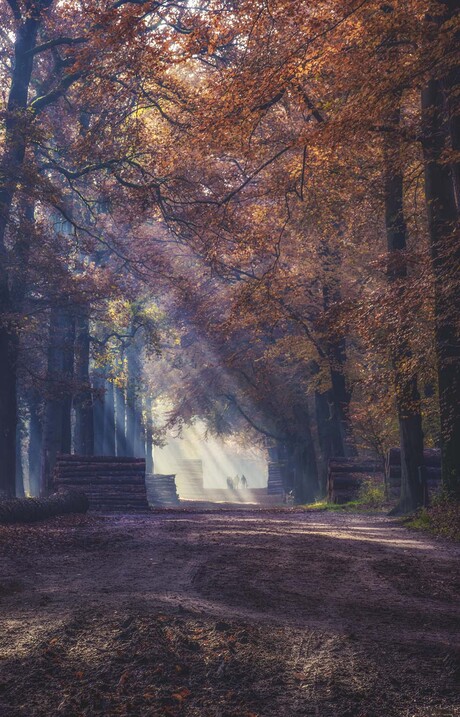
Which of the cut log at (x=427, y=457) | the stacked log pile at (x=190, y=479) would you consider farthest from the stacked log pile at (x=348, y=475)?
the stacked log pile at (x=190, y=479)

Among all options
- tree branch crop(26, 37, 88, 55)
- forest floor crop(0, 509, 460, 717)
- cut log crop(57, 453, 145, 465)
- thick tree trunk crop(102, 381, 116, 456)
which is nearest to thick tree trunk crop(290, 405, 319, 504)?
thick tree trunk crop(102, 381, 116, 456)

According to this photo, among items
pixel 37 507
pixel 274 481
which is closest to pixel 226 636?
pixel 37 507

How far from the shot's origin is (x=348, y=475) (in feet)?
84.4

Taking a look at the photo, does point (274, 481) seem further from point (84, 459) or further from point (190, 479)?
point (84, 459)

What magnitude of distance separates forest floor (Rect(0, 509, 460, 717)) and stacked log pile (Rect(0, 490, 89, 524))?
5470mm

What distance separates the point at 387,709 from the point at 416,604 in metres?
2.81

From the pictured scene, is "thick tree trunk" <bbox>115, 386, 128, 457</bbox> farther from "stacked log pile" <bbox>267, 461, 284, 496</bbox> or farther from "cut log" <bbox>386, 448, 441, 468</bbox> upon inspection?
"cut log" <bbox>386, 448, 441, 468</bbox>

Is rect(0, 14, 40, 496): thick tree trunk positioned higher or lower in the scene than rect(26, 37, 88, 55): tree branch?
lower

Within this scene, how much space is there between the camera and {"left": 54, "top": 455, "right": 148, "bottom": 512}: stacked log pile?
78.0ft

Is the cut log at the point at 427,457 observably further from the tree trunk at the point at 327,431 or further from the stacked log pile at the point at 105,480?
the stacked log pile at the point at 105,480

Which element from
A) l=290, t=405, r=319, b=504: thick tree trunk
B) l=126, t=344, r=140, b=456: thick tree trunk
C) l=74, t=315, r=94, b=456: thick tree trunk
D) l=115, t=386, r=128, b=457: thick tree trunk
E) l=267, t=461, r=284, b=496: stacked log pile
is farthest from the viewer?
l=267, t=461, r=284, b=496: stacked log pile

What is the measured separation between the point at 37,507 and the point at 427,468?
11.8 meters

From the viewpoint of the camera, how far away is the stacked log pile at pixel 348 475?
83.8ft

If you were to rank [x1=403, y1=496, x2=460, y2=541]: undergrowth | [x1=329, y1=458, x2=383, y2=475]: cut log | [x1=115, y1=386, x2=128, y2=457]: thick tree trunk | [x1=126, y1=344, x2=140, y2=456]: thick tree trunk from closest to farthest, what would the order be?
[x1=403, y1=496, x2=460, y2=541]: undergrowth < [x1=329, y1=458, x2=383, y2=475]: cut log < [x1=115, y1=386, x2=128, y2=457]: thick tree trunk < [x1=126, y1=344, x2=140, y2=456]: thick tree trunk
